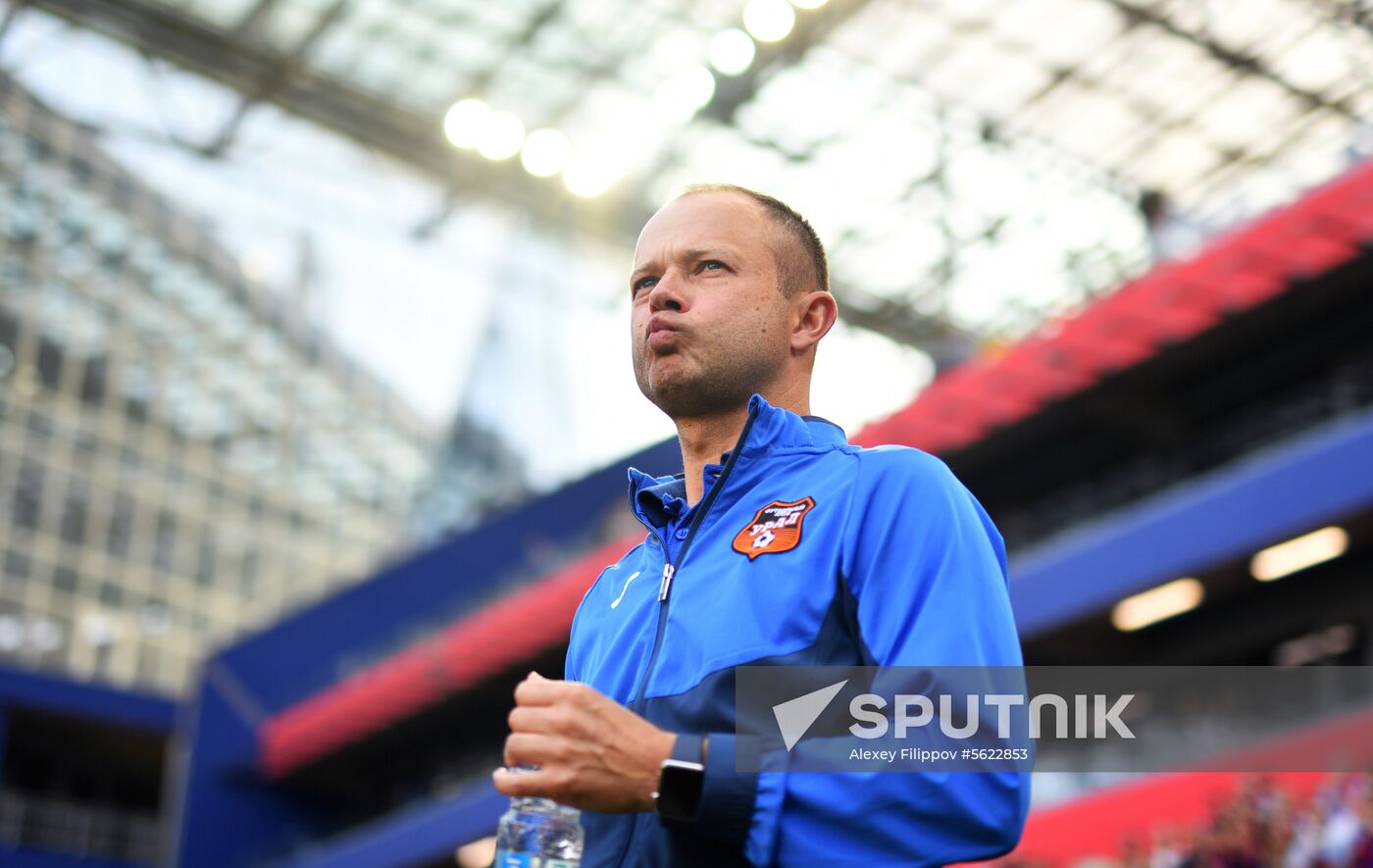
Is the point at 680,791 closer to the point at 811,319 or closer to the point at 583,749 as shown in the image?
the point at 583,749

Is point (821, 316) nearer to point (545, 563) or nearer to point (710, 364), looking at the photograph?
point (710, 364)

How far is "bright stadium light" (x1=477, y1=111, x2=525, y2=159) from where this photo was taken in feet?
82.7

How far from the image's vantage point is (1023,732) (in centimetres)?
152

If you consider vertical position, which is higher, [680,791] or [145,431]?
[145,431]

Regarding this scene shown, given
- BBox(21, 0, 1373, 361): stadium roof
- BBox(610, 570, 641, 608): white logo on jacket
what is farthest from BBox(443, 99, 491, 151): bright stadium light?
BBox(610, 570, 641, 608): white logo on jacket

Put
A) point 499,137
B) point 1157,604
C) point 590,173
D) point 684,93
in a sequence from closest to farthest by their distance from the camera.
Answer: point 1157,604
point 684,93
point 499,137
point 590,173

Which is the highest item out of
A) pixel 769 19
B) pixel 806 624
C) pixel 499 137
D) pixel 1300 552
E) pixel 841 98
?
pixel 841 98

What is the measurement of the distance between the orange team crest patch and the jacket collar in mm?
94

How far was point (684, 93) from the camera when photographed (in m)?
25.1

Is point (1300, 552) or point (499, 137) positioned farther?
point (499, 137)

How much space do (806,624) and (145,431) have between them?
35597 millimetres

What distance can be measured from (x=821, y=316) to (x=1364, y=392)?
14558 mm

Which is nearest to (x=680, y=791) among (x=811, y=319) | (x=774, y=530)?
(x=774, y=530)

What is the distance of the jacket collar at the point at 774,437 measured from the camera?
1842 millimetres
